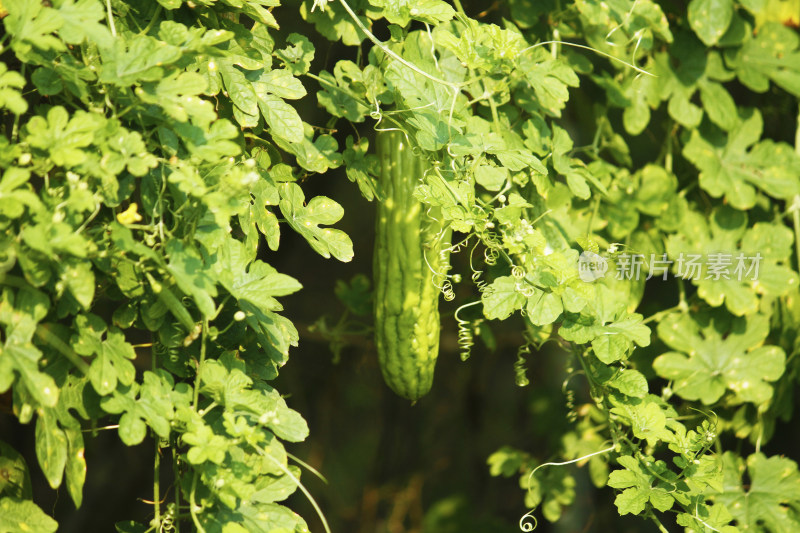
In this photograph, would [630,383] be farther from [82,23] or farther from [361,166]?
[82,23]

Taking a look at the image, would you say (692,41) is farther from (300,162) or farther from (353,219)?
(353,219)

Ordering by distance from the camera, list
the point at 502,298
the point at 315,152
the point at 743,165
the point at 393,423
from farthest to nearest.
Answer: the point at 393,423
the point at 743,165
the point at 315,152
the point at 502,298

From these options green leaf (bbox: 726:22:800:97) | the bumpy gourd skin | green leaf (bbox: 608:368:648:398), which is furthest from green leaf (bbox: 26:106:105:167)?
green leaf (bbox: 726:22:800:97)

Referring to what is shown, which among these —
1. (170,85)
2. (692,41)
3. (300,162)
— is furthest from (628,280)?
(170,85)

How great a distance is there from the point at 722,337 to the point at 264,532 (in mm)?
1143

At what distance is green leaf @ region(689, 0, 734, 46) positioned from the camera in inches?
58.0

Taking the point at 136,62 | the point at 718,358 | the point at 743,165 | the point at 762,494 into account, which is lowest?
the point at 762,494

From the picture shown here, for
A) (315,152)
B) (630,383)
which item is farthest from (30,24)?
(630,383)

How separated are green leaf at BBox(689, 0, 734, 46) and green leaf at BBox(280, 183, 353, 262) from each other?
0.88m

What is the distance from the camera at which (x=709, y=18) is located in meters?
1.48

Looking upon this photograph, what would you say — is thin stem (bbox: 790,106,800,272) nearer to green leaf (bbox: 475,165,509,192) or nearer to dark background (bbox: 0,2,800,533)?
green leaf (bbox: 475,165,509,192)

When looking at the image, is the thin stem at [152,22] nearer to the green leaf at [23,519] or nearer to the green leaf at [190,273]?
the green leaf at [190,273]

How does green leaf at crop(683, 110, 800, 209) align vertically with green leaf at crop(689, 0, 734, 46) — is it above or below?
below

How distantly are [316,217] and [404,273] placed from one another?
0.80 ft
